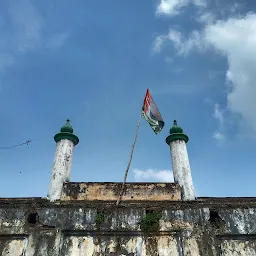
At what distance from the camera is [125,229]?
30.8ft

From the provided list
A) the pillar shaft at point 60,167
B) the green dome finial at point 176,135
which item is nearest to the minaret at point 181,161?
the green dome finial at point 176,135

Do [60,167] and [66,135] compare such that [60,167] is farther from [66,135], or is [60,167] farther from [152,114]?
→ [152,114]

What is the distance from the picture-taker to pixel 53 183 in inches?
428

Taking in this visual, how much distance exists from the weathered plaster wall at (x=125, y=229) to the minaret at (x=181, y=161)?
3.65 ft

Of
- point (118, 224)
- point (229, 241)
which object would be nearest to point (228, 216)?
point (229, 241)

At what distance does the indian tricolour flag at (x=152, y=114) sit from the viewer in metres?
12.8

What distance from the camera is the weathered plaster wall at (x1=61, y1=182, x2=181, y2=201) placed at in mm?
10969

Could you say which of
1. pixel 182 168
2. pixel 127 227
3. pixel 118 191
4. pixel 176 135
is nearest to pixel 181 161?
pixel 182 168

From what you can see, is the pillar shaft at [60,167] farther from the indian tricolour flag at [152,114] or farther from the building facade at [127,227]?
the indian tricolour flag at [152,114]

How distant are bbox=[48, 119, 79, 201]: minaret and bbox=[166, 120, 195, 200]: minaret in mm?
3486

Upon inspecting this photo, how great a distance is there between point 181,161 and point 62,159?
4058 millimetres

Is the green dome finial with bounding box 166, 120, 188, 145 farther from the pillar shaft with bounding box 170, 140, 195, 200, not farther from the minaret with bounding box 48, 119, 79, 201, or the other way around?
the minaret with bounding box 48, 119, 79, 201

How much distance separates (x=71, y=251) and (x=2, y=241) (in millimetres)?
1922

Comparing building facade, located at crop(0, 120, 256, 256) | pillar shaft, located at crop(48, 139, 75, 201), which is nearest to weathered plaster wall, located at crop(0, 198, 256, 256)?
building facade, located at crop(0, 120, 256, 256)
